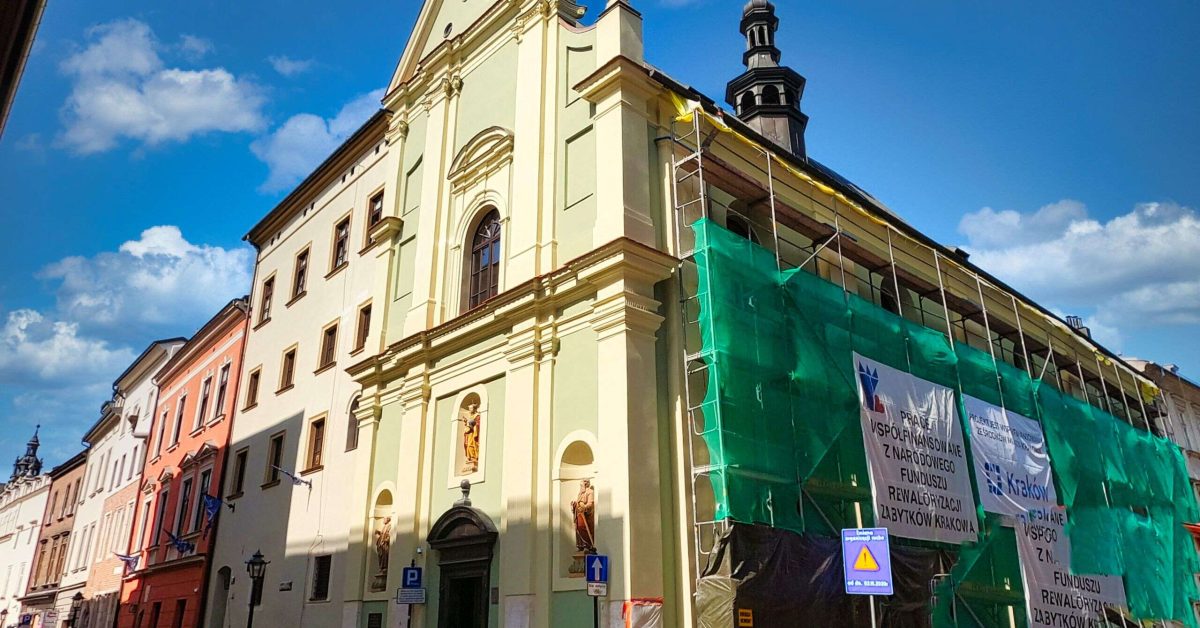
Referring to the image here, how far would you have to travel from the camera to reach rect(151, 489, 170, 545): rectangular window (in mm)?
27234

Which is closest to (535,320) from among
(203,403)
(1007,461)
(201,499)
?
(1007,461)

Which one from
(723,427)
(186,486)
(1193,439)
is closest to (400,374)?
(723,427)

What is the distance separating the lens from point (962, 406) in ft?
54.1

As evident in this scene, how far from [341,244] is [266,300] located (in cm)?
475

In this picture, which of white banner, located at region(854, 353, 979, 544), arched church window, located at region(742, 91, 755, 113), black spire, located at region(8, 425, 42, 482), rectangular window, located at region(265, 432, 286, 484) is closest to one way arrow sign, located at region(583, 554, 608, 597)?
white banner, located at region(854, 353, 979, 544)

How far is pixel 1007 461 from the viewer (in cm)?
1677

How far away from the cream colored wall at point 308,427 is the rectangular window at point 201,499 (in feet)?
4.77

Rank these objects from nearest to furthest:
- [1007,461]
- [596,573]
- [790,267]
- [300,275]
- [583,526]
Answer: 1. [596,573]
2. [583,526]
3. [790,267]
4. [1007,461]
5. [300,275]

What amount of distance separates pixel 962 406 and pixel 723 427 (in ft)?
23.4

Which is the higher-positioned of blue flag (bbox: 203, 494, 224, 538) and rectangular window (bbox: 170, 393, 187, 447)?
rectangular window (bbox: 170, 393, 187, 447)

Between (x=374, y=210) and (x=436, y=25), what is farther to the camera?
(x=374, y=210)

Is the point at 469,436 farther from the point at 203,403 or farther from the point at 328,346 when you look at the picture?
the point at 203,403

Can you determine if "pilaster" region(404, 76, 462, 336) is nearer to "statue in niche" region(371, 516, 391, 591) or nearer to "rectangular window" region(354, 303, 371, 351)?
"rectangular window" region(354, 303, 371, 351)

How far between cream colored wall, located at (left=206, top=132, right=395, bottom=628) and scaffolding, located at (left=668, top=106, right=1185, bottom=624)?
8033mm
